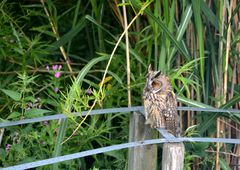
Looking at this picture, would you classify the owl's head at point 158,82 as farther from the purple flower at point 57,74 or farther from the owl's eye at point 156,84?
the purple flower at point 57,74

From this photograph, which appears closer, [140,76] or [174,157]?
[174,157]

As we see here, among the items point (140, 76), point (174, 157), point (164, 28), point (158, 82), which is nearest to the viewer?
point (174, 157)

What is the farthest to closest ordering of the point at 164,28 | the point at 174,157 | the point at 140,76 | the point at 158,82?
the point at 140,76 < the point at 164,28 < the point at 158,82 < the point at 174,157

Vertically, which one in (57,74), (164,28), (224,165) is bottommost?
(224,165)

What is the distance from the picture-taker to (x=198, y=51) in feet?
8.07

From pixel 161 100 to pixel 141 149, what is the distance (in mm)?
257

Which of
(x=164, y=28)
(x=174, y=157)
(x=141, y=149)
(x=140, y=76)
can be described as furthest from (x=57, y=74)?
(x=174, y=157)

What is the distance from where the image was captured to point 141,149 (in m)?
1.89

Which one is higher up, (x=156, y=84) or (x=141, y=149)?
(x=156, y=84)

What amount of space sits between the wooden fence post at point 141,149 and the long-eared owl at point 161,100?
0.31ft

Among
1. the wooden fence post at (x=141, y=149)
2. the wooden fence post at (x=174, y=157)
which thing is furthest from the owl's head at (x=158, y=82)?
the wooden fence post at (x=174, y=157)

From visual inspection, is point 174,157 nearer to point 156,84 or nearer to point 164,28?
point 156,84

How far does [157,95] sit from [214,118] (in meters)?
0.40

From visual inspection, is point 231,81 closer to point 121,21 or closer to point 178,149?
point 121,21
